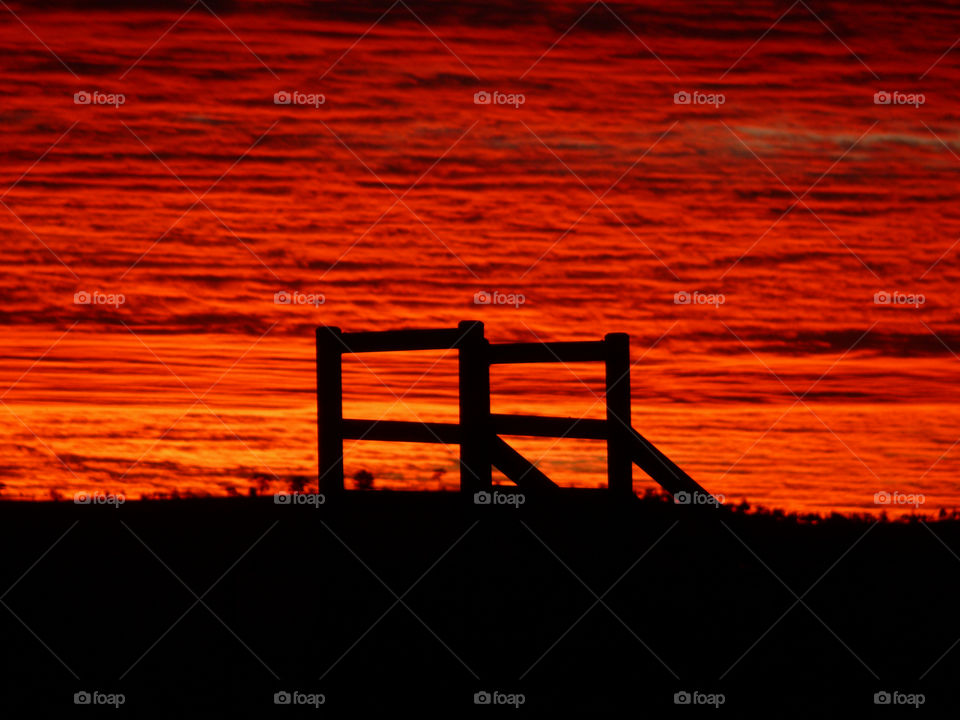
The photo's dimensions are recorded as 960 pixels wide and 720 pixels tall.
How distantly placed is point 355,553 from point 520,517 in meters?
1.13

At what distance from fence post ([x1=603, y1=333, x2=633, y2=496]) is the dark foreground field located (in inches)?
8.2

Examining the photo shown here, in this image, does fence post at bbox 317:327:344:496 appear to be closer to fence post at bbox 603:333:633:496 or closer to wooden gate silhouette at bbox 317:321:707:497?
wooden gate silhouette at bbox 317:321:707:497

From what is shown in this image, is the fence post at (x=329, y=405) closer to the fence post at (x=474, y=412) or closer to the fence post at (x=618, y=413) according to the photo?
the fence post at (x=474, y=412)

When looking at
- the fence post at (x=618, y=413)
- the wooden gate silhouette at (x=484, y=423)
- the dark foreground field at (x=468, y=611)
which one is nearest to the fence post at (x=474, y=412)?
the wooden gate silhouette at (x=484, y=423)

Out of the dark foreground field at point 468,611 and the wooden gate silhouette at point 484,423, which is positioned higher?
the wooden gate silhouette at point 484,423

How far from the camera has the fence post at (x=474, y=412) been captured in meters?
7.98

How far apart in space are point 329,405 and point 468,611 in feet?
6.93

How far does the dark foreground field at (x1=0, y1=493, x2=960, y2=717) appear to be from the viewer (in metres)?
5.54

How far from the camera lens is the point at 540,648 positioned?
6.12m

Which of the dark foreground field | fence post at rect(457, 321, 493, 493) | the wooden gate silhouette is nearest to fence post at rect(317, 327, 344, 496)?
the wooden gate silhouette

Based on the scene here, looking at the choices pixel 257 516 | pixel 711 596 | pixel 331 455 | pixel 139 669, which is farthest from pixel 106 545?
pixel 711 596

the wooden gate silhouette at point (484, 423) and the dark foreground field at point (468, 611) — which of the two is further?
the wooden gate silhouette at point (484, 423)

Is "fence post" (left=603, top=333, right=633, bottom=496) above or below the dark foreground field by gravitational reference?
above

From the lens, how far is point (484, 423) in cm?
800
